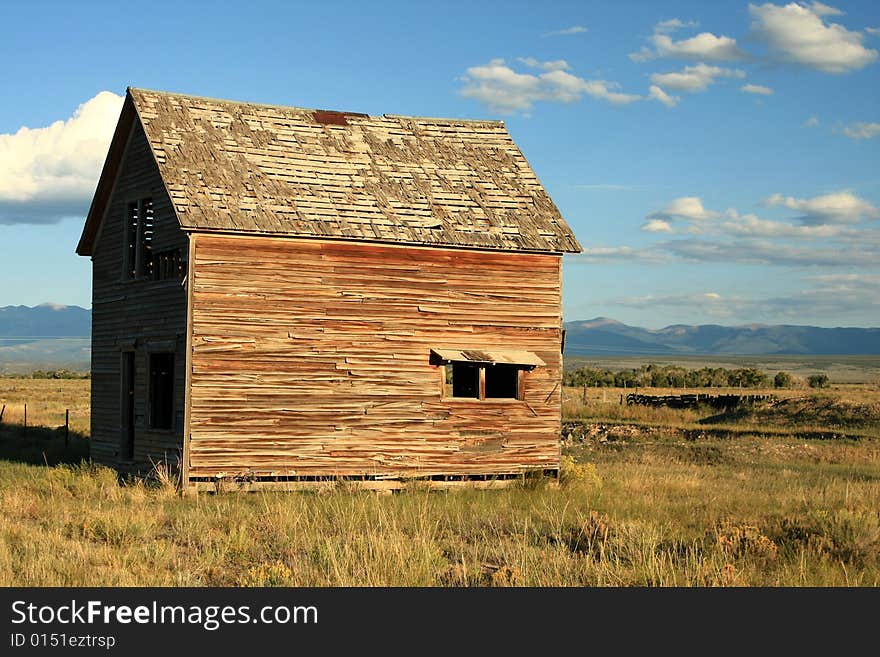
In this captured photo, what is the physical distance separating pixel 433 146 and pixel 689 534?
1237 centimetres

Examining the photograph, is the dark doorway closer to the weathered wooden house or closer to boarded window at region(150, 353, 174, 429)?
the weathered wooden house

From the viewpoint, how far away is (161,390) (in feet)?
70.5

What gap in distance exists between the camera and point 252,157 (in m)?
22.0

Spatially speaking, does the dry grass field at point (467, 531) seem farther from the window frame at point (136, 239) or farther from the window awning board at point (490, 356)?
the window frame at point (136, 239)

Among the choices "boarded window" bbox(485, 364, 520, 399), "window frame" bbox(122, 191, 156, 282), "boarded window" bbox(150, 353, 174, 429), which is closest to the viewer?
"boarded window" bbox(150, 353, 174, 429)

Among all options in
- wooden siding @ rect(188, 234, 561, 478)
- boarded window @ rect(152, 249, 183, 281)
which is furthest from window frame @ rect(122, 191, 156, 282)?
wooden siding @ rect(188, 234, 561, 478)

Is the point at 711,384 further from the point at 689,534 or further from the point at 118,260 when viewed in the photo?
the point at 689,534

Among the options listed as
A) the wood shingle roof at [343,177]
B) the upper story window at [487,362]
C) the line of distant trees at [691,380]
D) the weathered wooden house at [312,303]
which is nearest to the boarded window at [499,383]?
the upper story window at [487,362]

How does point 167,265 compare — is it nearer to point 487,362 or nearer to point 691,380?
point 487,362

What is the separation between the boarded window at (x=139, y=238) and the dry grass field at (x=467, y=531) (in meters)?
4.14

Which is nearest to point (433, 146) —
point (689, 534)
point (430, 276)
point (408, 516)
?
point (430, 276)

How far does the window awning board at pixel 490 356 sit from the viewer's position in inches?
830

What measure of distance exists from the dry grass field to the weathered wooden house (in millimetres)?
1029

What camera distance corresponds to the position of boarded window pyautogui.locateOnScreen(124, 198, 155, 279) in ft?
73.3
